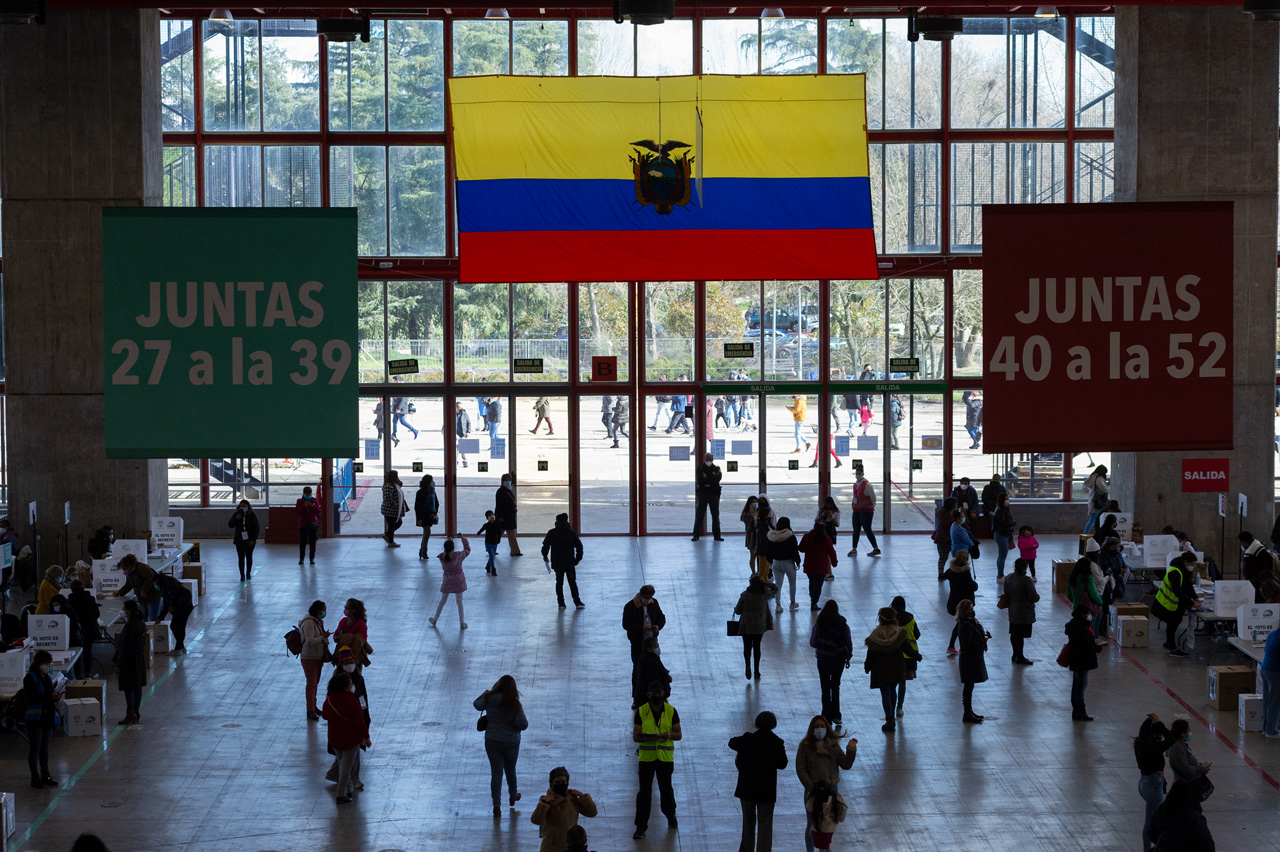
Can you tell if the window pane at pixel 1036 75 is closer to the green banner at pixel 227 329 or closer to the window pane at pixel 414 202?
the window pane at pixel 414 202

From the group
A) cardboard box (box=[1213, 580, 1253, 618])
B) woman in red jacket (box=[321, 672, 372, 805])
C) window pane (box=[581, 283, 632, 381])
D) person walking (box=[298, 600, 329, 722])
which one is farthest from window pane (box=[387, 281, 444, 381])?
cardboard box (box=[1213, 580, 1253, 618])

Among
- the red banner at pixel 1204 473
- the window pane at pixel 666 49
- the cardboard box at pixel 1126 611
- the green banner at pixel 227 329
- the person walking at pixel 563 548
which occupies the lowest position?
the cardboard box at pixel 1126 611

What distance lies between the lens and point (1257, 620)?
49.5 ft

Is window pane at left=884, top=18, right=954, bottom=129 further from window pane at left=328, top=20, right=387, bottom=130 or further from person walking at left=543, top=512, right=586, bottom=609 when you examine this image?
person walking at left=543, top=512, right=586, bottom=609

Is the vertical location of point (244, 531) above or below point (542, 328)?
below

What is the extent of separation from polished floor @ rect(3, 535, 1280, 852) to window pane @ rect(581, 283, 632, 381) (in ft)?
22.5

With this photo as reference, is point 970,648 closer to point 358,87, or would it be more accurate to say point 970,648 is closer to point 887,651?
point 887,651

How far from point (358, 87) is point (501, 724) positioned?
57.2 ft

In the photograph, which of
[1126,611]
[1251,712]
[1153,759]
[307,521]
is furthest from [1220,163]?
[307,521]

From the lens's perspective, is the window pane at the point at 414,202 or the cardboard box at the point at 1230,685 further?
the window pane at the point at 414,202

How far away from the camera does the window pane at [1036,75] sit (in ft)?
86.6

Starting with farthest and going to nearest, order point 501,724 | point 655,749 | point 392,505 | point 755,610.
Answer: point 392,505, point 755,610, point 501,724, point 655,749

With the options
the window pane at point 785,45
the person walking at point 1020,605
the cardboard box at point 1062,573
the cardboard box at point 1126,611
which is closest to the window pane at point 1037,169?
the window pane at point 785,45

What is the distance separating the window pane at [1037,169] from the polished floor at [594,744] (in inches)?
364
